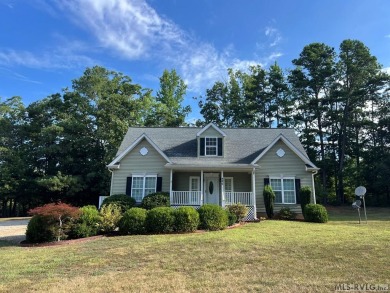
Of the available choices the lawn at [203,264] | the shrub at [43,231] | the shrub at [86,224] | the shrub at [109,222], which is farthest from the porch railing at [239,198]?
the shrub at [43,231]

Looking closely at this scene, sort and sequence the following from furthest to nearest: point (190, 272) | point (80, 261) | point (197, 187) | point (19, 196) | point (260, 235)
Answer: point (19, 196), point (197, 187), point (260, 235), point (80, 261), point (190, 272)

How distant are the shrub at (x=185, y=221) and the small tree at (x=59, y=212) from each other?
4210mm

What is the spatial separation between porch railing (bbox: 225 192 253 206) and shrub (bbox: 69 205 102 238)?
321 inches

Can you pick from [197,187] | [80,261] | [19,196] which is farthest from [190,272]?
[19,196]

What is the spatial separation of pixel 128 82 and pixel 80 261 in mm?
31953

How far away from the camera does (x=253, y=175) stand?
1841 cm

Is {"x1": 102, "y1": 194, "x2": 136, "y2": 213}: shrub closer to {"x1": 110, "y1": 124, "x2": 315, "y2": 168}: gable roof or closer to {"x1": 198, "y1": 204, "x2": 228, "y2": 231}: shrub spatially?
{"x1": 110, "y1": 124, "x2": 315, "y2": 168}: gable roof

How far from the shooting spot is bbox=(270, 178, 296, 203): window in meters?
19.1

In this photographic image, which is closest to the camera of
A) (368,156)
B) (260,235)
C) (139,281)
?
(139,281)

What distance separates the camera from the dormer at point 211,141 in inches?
796

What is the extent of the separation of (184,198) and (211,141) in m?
4.56

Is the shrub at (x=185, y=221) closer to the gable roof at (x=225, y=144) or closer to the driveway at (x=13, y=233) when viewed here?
the gable roof at (x=225, y=144)

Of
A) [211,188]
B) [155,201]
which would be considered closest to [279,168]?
[211,188]

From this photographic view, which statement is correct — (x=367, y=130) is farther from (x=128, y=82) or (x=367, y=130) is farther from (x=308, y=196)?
(x=128, y=82)
